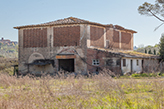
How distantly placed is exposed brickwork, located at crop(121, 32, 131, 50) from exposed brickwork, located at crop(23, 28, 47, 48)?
11.7 m

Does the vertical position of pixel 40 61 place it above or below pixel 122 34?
below

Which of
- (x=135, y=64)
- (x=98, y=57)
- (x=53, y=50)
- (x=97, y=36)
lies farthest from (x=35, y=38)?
(x=135, y=64)

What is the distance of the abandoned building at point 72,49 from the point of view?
76.1 feet

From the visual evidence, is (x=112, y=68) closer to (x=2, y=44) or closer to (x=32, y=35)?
(x=32, y=35)

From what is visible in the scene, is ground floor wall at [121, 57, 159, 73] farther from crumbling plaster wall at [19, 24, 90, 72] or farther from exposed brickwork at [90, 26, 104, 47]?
crumbling plaster wall at [19, 24, 90, 72]

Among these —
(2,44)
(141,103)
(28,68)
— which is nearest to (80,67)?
(28,68)

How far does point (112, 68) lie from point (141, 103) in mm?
15196

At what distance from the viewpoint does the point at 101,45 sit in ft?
85.3

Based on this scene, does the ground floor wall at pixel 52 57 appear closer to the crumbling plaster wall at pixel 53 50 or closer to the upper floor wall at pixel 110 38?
the crumbling plaster wall at pixel 53 50

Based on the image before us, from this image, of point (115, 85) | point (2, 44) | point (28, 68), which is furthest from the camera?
point (2, 44)

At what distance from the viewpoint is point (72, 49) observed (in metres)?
24.2

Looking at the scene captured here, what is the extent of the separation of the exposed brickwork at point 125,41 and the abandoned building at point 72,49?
3231mm

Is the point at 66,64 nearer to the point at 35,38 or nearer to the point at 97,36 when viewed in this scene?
the point at 35,38

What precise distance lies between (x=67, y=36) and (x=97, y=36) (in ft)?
12.8
